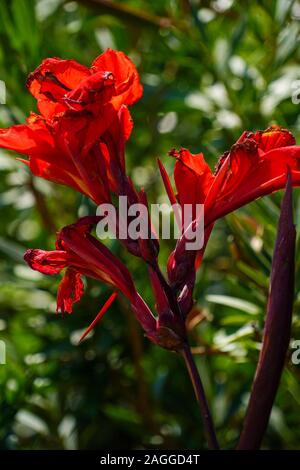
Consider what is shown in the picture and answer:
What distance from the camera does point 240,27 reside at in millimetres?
1257

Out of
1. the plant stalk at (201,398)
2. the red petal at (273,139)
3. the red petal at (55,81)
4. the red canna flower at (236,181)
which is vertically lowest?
the plant stalk at (201,398)

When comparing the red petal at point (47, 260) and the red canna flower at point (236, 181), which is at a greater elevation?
the red canna flower at point (236, 181)

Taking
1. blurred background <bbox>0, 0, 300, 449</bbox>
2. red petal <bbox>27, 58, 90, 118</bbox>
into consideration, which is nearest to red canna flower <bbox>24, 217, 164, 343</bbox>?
red petal <bbox>27, 58, 90, 118</bbox>

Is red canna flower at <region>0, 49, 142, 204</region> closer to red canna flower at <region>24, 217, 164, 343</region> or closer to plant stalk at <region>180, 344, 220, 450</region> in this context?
red canna flower at <region>24, 217, 164, 343</region>

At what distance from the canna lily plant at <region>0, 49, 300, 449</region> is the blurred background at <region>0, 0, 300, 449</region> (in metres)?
0.39

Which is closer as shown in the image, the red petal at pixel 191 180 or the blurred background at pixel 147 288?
the red petal at pixel 191 180

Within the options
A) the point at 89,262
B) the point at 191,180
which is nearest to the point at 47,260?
the point at 89,262

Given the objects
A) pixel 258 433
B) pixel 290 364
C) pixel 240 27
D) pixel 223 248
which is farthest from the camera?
pixel 223 248

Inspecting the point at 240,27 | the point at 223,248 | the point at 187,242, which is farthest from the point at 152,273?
the point at 223,248

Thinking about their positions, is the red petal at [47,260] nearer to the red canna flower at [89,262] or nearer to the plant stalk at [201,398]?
the red canna flower at [89,262]

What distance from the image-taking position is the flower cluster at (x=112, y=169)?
670 millimetres

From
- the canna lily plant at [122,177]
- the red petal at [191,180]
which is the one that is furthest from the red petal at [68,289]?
the red petal at [191,180]

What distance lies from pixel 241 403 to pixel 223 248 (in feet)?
1.13
